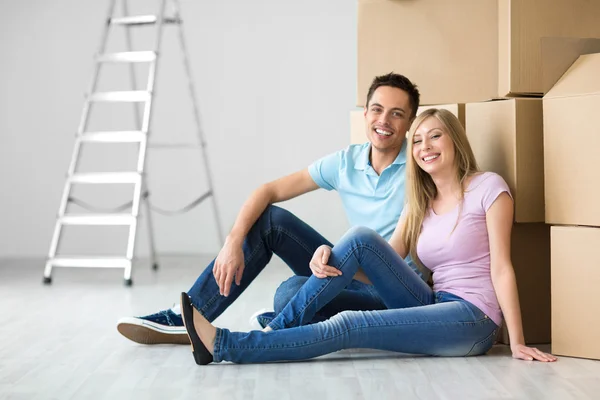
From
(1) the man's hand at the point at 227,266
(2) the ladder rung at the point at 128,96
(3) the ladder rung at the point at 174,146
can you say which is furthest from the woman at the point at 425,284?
(3) the ladder rung at the point at 174,146

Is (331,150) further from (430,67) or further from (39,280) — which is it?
(430,67)

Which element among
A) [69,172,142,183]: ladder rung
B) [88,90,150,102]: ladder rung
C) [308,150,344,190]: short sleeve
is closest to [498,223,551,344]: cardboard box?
[308,150,344,190]: short sleeve

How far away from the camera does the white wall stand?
5094 mm

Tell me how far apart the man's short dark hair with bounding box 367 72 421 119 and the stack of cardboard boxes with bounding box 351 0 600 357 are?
6.3 inches

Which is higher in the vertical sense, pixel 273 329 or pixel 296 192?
pixel 296 192

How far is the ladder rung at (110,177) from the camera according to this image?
4.14m

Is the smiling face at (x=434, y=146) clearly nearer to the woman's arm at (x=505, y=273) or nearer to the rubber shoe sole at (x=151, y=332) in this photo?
the woman's arm at (x=505, y=273)

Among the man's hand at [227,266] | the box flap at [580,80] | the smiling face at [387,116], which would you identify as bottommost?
the man's hand at [227,266]

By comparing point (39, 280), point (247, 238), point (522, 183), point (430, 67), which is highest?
→ point (430, 67)

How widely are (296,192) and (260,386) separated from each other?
0.76 m

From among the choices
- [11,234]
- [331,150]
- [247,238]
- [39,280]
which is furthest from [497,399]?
[11,234]

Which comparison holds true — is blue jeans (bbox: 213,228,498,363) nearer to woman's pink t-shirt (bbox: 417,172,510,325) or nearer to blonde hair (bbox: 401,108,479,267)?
woman's pink t-shirt (bbox: 417,172,510,325)

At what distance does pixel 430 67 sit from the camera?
101 inches

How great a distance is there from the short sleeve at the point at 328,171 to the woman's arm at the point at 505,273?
0.53 meters
